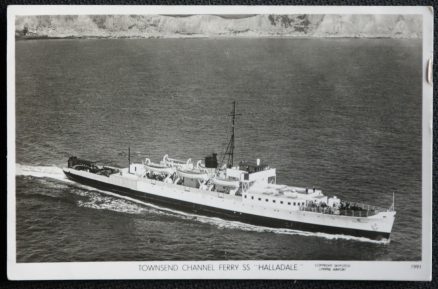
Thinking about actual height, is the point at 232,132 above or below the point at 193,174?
above

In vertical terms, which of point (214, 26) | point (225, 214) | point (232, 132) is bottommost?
point (225, 214)

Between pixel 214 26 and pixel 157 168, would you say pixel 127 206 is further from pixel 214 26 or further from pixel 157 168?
pixel 214 26

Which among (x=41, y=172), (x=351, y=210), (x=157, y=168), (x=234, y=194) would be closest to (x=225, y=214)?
(x=234, y=194)

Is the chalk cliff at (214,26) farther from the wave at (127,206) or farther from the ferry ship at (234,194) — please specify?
the wave at (127,206)

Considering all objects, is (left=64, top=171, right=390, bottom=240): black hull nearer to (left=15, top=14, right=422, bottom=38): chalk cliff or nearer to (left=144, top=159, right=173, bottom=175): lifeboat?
(left=144, top=159, right=173, bottom=175): lifeboat

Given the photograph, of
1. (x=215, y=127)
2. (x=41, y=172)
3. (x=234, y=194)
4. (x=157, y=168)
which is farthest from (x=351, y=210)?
(x=41, y=172)
